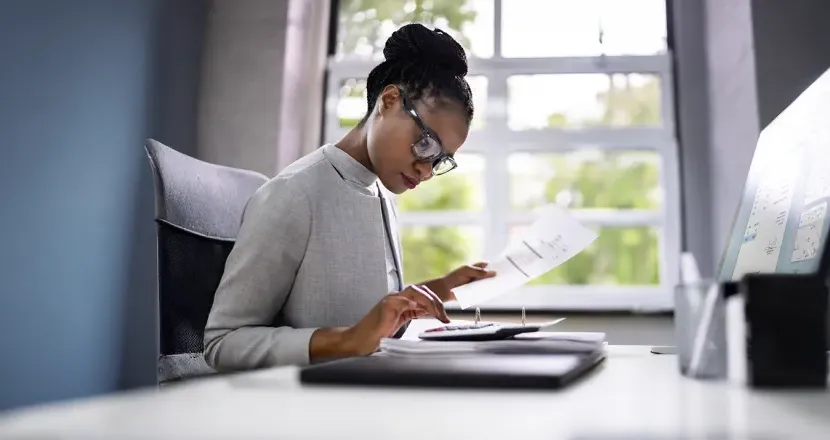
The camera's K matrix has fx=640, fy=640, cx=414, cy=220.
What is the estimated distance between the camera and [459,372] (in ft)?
1.62

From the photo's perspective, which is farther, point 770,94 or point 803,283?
point 770,94

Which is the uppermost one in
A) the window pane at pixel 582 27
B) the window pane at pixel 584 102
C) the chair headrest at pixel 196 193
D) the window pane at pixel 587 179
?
the window pane at pixel 582 27

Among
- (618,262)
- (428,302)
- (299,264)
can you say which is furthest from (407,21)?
(428,302)

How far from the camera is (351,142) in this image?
141 cm

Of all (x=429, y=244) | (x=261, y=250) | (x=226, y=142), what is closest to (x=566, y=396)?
(x=261, y=250)

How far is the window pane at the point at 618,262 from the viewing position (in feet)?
8.67

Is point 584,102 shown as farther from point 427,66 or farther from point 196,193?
point 196,193

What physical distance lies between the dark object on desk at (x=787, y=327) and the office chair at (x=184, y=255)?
1004 millimetres

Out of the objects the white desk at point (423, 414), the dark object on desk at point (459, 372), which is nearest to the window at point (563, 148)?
the dark object on desk at point (459, 372)

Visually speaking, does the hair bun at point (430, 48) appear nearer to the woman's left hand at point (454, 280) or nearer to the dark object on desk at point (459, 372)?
the woman's left hand at point (454, 280)

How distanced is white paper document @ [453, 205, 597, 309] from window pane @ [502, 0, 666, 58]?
199cm

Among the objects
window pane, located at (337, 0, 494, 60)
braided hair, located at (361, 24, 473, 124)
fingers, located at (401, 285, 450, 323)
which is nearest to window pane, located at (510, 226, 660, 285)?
window pane, located at (337, 0, 494, 60)

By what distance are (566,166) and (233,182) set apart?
1664 millimetres

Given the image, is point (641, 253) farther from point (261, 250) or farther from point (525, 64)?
point (261, 250)
